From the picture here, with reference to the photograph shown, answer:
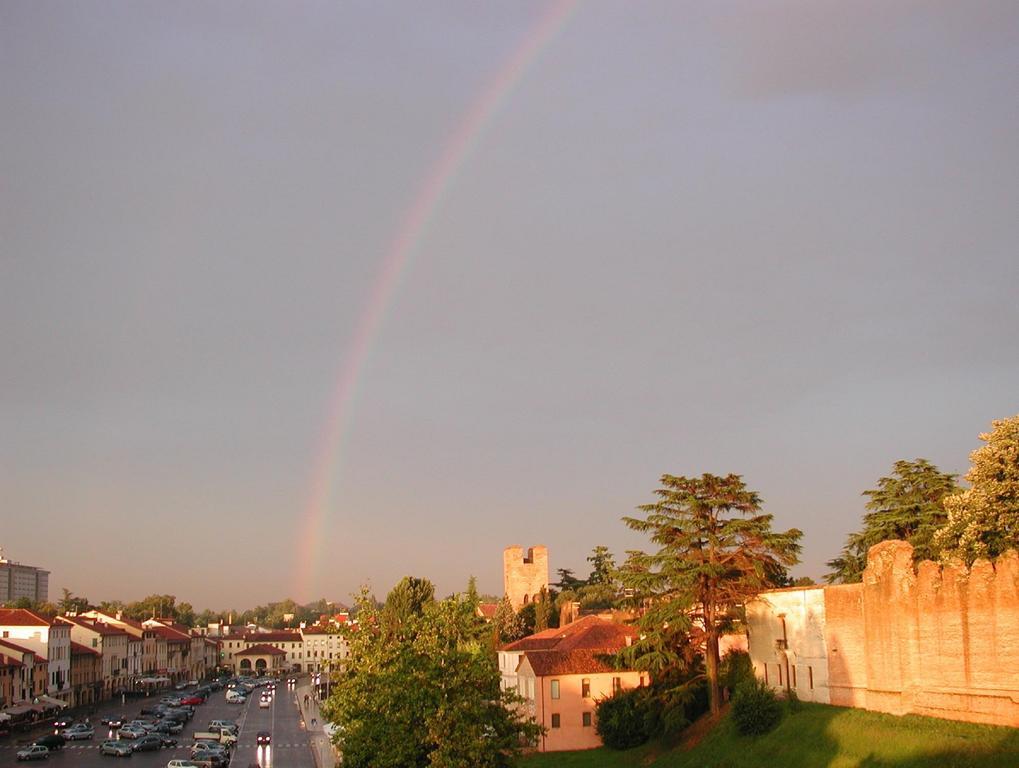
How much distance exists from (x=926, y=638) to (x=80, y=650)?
121 meters

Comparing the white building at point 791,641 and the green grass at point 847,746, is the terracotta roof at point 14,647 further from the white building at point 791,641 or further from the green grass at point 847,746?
the white building at point 791,641

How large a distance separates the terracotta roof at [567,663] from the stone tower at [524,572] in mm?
76883

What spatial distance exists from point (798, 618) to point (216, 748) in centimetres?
3713

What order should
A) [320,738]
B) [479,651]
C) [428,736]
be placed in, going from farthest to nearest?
1. [320,738]
2. [479,651]
3. [428,736]

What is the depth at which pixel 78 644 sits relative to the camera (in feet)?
466

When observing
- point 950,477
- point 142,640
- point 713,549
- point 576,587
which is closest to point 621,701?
point 713,549

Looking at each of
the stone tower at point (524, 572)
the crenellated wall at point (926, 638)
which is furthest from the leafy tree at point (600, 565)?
the crenellated wall at point (926, 638)

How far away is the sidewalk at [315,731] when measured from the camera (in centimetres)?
6626

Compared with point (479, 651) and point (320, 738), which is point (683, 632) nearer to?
point (479, 651)

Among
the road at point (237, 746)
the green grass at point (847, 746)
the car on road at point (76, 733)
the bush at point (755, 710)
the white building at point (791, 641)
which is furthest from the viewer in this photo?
the car on road at point (76, 733)

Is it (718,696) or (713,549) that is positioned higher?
(713,549)

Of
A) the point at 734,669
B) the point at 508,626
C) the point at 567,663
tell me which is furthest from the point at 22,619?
the point at 734,669

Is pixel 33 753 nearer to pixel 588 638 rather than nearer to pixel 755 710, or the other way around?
pixel 588 638

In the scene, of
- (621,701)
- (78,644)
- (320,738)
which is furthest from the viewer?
(78,644)
